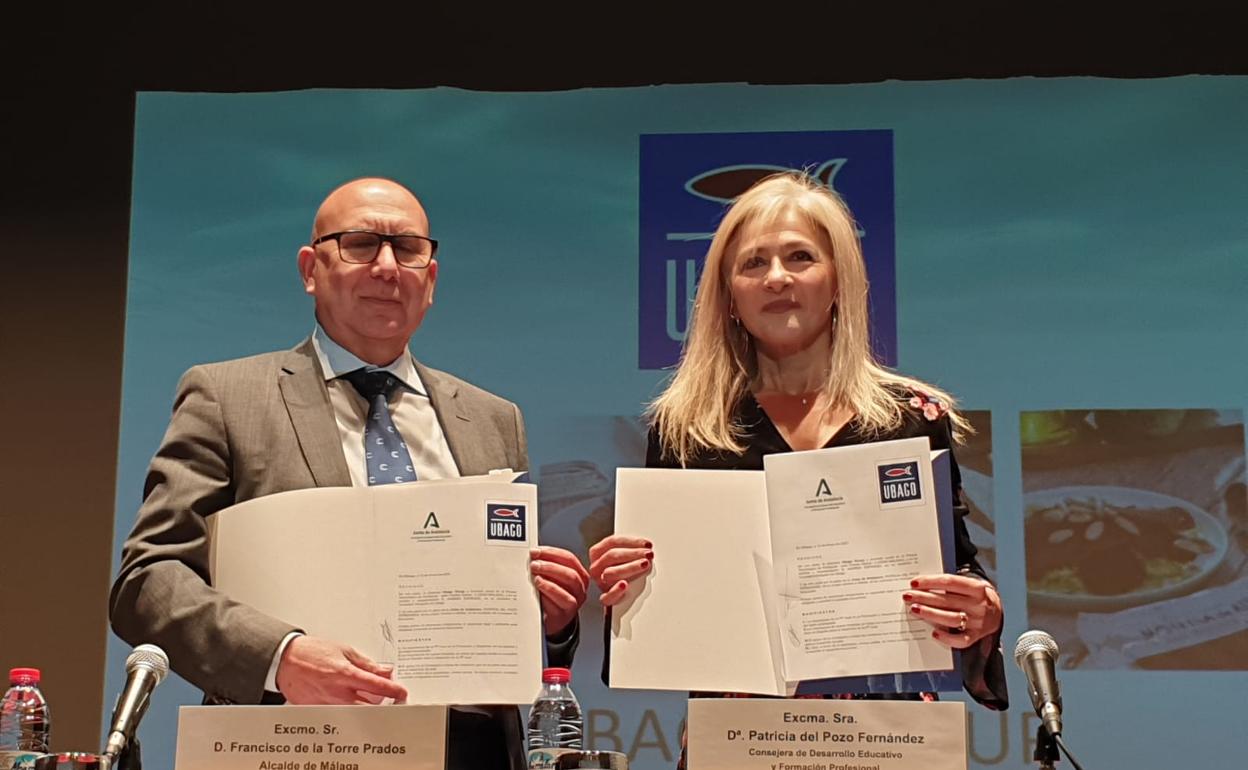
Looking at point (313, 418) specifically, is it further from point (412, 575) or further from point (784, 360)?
point (784, 360)

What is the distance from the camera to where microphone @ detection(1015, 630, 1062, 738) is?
1.95 meters

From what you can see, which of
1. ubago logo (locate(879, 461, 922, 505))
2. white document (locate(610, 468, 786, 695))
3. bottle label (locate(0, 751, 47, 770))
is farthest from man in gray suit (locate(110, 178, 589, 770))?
ubago logo (locate(879, 461, 922, 505))

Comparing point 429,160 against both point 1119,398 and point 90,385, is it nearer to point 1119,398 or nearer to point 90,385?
point 90,385

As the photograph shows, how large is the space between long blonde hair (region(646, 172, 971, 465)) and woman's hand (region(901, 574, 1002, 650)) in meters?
0.39

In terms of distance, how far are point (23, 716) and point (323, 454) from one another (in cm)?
65

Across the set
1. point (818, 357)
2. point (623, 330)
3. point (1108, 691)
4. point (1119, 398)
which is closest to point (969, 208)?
point (1119, 398)

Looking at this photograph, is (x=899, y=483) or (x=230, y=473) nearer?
(x=899, y=483)

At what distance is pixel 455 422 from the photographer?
110 inches

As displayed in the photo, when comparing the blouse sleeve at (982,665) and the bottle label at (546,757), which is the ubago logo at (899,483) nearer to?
the blouse sleeve at (982,665)

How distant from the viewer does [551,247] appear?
4312 millimetres

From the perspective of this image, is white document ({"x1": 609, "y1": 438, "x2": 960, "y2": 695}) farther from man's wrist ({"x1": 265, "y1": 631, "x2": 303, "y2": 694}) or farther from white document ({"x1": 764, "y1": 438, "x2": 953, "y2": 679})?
man's wrist ({"x1": 265, "y1": 631, "x2": 303, "y2": 694})

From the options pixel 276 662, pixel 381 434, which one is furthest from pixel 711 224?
pixel 276 662

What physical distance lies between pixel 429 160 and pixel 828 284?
2.04 metres

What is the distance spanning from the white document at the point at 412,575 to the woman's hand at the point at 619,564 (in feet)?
0.36
